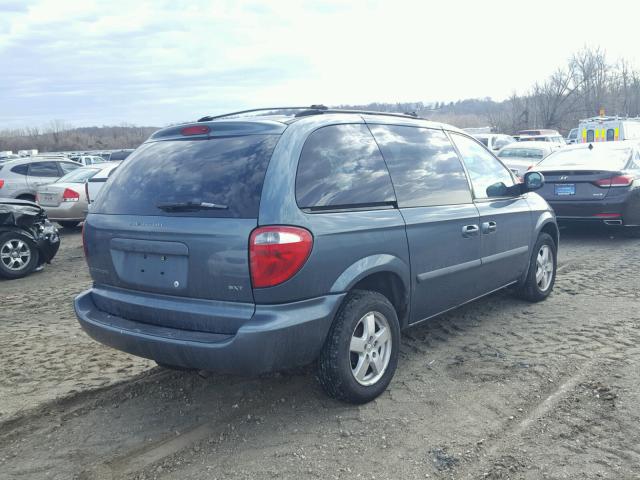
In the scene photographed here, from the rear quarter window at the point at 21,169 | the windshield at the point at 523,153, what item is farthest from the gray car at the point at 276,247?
the rear quarter window at the point at 21,169

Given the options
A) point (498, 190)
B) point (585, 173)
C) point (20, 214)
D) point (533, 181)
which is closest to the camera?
point (498, 190)

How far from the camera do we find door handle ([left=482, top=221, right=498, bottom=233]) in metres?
5.00

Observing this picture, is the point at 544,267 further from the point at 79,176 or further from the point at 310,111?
the point at 79,176

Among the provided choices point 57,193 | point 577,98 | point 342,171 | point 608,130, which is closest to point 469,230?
point 342,171

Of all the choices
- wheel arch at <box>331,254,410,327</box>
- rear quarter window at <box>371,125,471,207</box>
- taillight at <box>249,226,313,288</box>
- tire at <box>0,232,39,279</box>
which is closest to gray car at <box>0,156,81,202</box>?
tire at <box>0,232,39,279</box>

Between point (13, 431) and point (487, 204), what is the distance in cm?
383

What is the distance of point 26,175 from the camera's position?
15.0 m

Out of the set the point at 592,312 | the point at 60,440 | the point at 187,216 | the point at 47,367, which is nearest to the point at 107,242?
the point at 187,216

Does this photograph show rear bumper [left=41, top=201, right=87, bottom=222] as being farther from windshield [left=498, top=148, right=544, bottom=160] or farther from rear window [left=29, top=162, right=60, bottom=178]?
windshield [left=498, top=148, right=544, bottom=160]

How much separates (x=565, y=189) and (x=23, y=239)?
7.93 metres

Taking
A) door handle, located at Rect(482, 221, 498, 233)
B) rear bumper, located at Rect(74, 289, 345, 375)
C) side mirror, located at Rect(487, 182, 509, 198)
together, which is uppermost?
side mirror, located at Rect(487, 182, 509, 198)

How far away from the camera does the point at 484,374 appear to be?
435 cm

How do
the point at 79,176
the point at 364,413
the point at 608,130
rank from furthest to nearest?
the point at 608,130
the point at 79,176
the point at 364,413

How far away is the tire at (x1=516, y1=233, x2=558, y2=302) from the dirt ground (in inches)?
17.4
